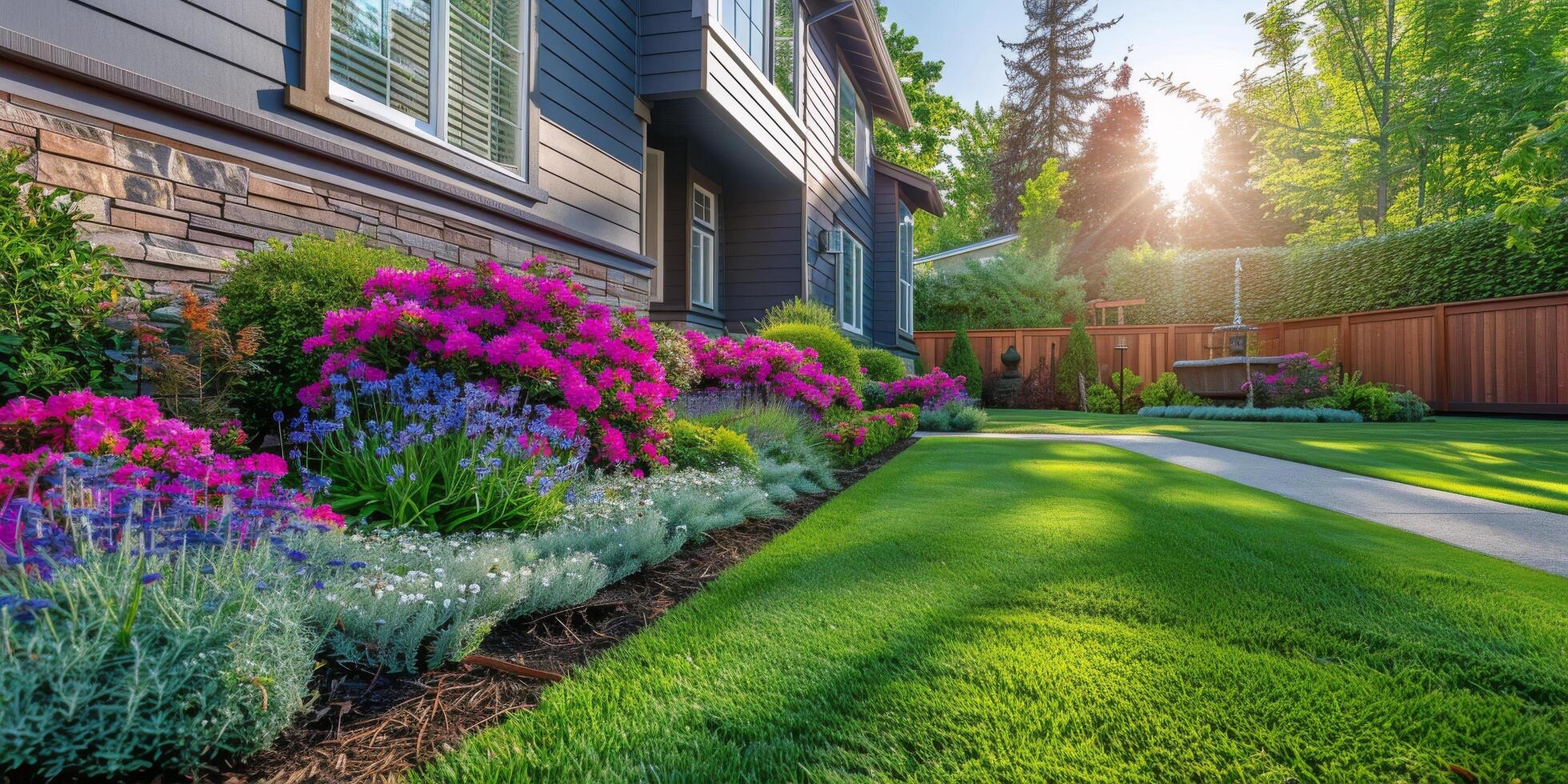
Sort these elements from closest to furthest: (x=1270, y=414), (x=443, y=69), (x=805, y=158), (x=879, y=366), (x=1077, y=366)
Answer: (x=443, y=69), (x=805, y=158), (x=1270, y=414), (x=879, y=366), (x=1077, y=366)

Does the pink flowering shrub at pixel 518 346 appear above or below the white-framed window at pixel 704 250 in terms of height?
below

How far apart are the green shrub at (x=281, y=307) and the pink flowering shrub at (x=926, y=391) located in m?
6.66

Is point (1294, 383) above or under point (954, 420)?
above

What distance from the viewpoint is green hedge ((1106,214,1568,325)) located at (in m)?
10.5

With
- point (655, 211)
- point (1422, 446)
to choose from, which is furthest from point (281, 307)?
point (1422, 446)

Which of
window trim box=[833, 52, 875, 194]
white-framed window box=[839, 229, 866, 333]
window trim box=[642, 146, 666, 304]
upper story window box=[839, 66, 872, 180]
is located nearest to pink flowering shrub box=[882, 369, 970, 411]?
white-framed window box=[839, 229, 866, 333]

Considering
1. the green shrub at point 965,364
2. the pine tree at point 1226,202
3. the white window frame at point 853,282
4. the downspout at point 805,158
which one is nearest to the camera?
the downspout at point 805,158

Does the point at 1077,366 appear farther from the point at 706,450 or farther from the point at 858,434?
the point at 706,450

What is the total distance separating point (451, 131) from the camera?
14.7ft

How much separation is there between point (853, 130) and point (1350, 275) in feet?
30.9

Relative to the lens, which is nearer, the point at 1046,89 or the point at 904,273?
the point at 904,273

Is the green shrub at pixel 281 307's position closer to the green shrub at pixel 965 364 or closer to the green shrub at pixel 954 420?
the green shrub at pixel 954 420

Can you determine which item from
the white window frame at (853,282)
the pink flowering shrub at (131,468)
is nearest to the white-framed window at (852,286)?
the white window frame at (853,282)

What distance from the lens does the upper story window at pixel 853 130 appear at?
11907 millimetres
